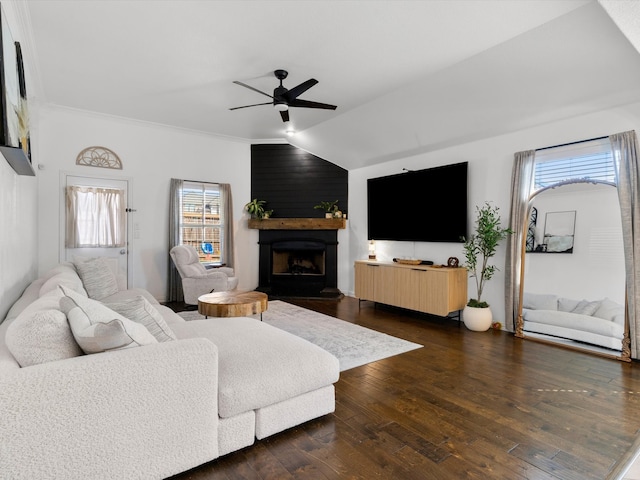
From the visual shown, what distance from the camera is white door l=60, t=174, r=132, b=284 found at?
5152 mm

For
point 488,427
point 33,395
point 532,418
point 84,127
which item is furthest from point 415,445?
point 84,127

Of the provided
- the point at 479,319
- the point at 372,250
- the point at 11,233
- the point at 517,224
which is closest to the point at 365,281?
the point at 372,250

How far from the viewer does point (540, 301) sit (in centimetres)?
398

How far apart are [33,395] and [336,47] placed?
11.2 feet

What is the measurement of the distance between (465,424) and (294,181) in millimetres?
5397

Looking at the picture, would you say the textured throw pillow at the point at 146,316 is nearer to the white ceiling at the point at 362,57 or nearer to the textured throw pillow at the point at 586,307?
the white ceiling at the point at 362,57

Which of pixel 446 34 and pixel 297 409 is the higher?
pixel 446 34

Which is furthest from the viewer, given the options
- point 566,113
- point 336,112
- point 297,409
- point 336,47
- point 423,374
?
point 336,112

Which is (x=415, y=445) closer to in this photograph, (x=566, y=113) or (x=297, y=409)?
(x=297, y=409)

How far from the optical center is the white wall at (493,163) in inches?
141

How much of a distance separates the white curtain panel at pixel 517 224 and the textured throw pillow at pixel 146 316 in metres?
3.84

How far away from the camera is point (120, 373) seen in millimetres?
1484

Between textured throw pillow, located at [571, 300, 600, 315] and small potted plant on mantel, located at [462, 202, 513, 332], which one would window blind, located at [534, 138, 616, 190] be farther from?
textured throw pillow, located at [571, 300, 600, 315]

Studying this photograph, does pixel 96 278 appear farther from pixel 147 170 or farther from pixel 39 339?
pixel 147 170
